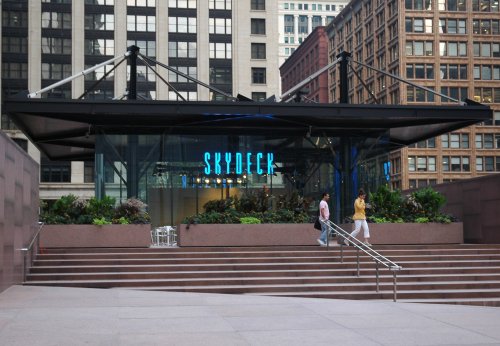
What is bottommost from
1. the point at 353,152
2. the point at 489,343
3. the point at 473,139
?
the point at 489,343

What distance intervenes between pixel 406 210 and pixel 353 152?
6.36 m

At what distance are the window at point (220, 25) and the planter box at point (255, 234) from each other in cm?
6646

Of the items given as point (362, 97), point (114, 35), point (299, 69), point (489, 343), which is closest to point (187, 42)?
point (114, 35)

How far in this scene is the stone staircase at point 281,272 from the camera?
65.2 feet

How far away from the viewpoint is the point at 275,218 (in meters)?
27.9

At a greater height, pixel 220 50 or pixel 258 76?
pixel 220 50

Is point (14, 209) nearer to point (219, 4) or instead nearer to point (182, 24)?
point (182, 24)

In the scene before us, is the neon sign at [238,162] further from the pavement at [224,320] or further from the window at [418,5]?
the window at [418,5]

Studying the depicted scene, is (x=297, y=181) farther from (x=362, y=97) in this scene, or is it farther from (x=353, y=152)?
(x=362, y=97)

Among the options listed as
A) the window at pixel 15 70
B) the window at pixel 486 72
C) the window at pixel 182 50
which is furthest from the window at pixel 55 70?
the window at pixel 486 72

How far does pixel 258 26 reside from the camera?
91.9m

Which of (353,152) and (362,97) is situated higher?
(362,97)

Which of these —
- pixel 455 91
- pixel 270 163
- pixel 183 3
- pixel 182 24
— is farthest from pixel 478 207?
pixel 455 91

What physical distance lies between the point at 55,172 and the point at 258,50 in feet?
88.6
